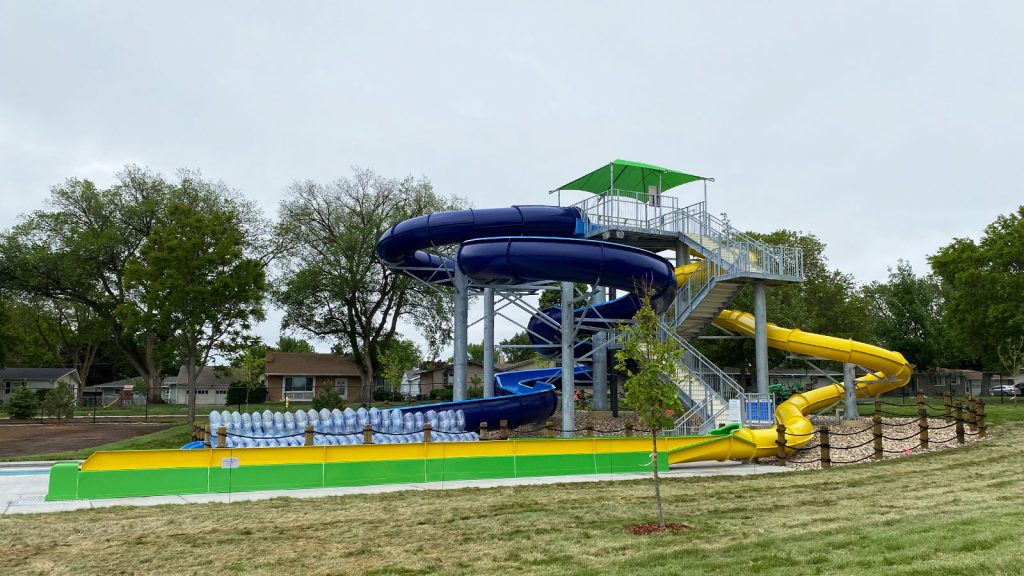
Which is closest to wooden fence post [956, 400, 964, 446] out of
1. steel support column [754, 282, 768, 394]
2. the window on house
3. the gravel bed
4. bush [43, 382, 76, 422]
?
the gravel bed

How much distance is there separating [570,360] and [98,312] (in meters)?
41.1

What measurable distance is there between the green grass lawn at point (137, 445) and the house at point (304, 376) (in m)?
32.1

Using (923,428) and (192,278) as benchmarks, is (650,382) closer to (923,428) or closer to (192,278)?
(923,428)

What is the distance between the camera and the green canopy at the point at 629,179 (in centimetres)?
2573

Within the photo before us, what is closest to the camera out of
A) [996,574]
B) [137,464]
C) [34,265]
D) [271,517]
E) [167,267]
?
[996,574]

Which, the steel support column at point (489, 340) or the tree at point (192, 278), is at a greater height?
the tree at point (192, 278)

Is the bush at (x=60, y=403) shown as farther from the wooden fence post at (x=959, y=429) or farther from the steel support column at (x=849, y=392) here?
the wooden fence post at (x=959, y=429)

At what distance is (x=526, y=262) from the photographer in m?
18.8

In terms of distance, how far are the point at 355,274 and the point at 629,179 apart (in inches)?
Answer: 1038

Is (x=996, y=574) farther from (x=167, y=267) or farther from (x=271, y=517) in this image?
(x=167, y=267)

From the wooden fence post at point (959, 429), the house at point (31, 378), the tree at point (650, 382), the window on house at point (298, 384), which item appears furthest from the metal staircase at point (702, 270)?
the house at point (31, 378)

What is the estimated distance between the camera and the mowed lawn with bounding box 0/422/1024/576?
7.29 metres

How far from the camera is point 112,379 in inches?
3258

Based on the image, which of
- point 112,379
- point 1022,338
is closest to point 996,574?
point 1022,338
